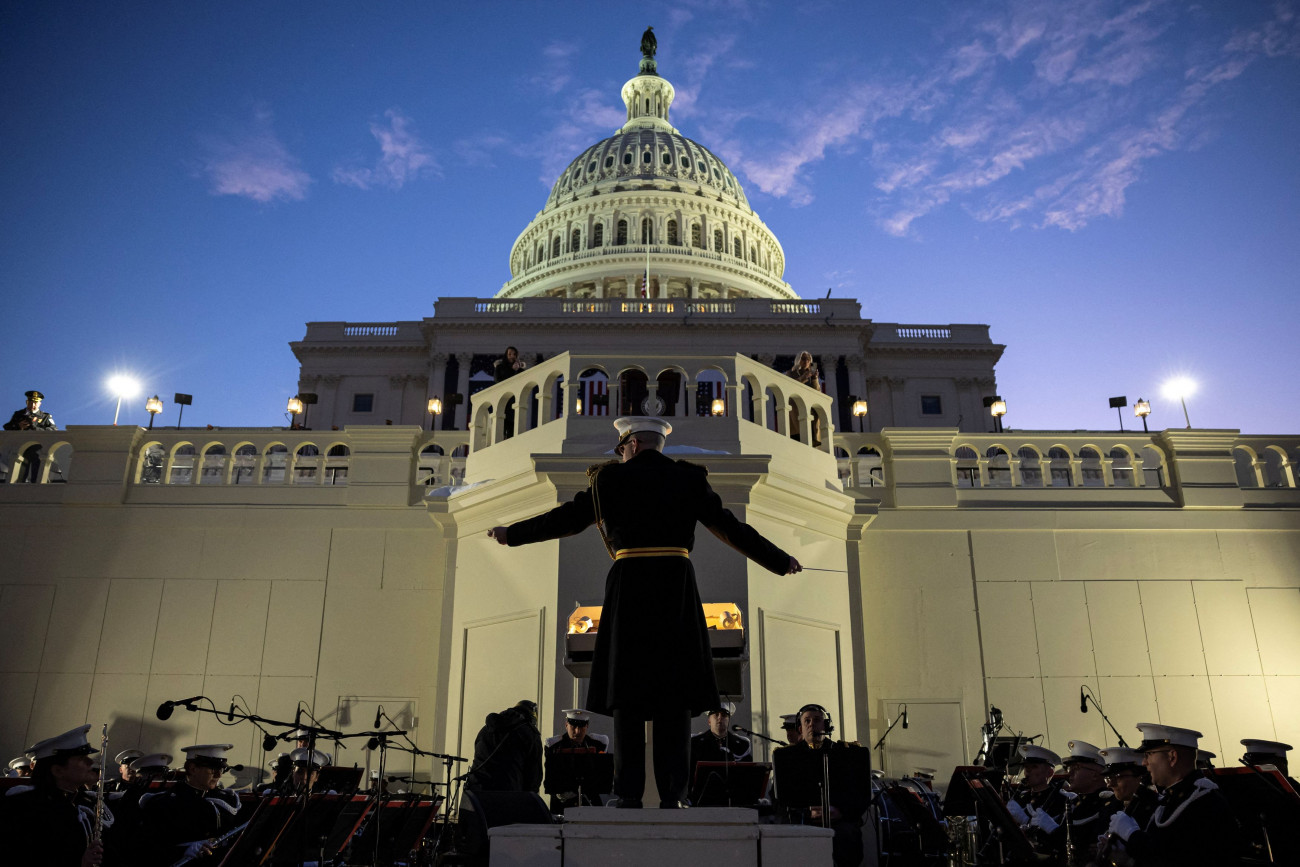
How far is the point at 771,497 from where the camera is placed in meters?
12.2

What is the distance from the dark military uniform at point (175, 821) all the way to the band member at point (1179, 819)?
260 inches

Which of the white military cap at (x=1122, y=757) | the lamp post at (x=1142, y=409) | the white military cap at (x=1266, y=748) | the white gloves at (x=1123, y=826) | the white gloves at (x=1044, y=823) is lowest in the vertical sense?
the white gloves at (x=1044, y=823)

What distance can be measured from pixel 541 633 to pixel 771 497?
3252mm

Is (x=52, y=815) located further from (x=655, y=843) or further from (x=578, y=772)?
(x=578, y=772)

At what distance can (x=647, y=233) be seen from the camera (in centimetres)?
8775

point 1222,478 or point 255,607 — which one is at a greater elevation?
point 1222,478

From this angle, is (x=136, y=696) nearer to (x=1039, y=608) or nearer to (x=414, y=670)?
(x=414, y=670)

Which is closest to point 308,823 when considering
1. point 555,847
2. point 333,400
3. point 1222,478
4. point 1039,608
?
point 555,847

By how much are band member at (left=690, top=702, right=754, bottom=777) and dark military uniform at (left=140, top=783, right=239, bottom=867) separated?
378 cm

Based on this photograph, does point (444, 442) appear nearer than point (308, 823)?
No

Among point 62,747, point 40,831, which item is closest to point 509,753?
point 62,747

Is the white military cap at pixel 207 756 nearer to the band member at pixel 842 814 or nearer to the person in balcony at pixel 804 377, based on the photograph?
the band member at pixel 842 814

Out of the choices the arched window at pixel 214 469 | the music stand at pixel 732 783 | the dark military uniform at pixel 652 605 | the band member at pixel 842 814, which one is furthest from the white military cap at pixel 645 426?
the arched window at pixel 214 469

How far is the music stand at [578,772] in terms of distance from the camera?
841cm
